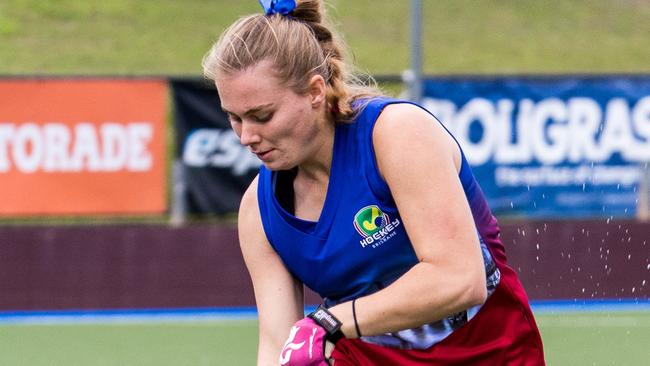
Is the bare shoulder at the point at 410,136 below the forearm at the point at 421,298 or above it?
above

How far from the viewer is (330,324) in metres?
3.14

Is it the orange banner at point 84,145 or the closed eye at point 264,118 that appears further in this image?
the orange banner at point 84,145

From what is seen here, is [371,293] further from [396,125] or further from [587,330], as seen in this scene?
[587,330]

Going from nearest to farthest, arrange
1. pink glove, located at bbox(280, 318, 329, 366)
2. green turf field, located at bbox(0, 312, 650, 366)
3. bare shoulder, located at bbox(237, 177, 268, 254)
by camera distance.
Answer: pink glove, located at bbox(280, 318, 329, 366) → bare shoulder, located at bbox(237, 177, 268, 254) → green turf field, located at bbox(0, 312, 650, 366)

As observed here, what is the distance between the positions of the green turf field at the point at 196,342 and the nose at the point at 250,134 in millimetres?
4791

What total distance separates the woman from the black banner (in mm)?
7355

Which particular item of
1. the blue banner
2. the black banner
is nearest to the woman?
the black banner

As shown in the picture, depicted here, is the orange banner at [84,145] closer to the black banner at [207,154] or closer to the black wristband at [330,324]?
the black banner at [207,154]

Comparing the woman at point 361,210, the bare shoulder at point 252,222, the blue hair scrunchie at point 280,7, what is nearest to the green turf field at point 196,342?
the bare shoulder at point 252,222

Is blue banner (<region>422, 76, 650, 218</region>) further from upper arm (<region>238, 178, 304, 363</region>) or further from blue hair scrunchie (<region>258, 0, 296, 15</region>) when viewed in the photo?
blue hair scrunchie (<region>258, 0, 296, 15</region>)

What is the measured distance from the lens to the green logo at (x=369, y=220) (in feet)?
10.3

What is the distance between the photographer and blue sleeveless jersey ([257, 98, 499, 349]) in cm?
314

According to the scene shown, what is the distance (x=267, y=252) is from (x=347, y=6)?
16.8 meters

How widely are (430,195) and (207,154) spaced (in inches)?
308
